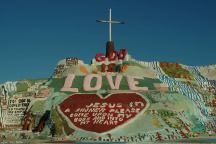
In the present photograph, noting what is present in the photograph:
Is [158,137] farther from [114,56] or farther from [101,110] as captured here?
[114,56]

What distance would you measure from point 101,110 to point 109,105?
Result: 2.13 metres

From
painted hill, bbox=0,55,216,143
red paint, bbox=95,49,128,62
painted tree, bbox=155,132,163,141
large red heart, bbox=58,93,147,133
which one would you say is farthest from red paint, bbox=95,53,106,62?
painted tree, bbox=155,132,163,141

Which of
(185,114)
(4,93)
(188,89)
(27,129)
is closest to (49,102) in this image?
(27,129)

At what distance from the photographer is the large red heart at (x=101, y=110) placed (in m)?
102

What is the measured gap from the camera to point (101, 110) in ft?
344

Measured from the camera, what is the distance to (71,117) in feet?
345

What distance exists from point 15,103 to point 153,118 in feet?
124

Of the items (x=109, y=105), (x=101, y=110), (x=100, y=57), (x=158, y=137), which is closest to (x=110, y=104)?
(x=109, y=105)

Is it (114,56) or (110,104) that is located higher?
(114,56)

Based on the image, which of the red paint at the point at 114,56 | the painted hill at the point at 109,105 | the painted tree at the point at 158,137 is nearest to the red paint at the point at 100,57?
the red paint at the point at 114,56

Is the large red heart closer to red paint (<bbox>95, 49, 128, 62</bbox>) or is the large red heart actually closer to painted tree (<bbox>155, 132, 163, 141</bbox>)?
painted tree (<bbox>155, 132, 163, 141</bbox>)

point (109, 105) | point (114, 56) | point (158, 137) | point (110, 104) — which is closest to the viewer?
point (158, 137)

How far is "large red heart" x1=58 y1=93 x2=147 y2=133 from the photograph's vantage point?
10188 centimetres

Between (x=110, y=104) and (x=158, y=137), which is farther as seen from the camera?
(x=110, y=104)
